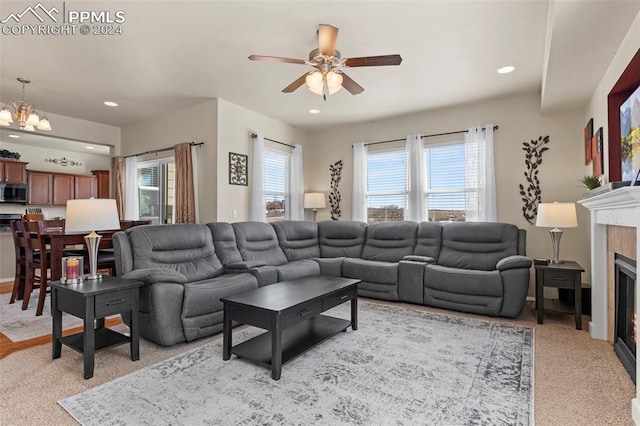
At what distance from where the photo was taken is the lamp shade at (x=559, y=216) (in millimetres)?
3700

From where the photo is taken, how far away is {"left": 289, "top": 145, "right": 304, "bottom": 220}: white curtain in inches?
244

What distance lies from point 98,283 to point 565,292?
4946mm

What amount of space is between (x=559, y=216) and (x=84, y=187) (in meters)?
9.92

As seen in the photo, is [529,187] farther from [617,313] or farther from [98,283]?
[98,283]

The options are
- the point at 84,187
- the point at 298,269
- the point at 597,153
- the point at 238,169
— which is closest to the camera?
the point at 597,153

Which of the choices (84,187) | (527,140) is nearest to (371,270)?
(527,140)

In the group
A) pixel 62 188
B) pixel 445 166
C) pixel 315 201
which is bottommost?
pixel 315 201

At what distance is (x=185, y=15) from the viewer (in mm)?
2744

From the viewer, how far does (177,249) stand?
3.60m

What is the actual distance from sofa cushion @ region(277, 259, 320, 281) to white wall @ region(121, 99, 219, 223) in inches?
57.5

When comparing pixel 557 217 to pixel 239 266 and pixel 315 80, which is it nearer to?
pixel 315 80

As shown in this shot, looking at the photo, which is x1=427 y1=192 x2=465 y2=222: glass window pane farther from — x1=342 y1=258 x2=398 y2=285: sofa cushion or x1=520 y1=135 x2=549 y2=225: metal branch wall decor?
x1=342 y1=258 x2=398 y2=285: sofa cushion

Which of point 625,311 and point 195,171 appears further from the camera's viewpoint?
point 195,171

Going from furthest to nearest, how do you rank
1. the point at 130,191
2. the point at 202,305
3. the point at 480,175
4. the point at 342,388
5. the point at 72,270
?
the point at 130,191 < the point at 480,175 < the point at 202,305 < the point at 72,270 < the point at 342,388
